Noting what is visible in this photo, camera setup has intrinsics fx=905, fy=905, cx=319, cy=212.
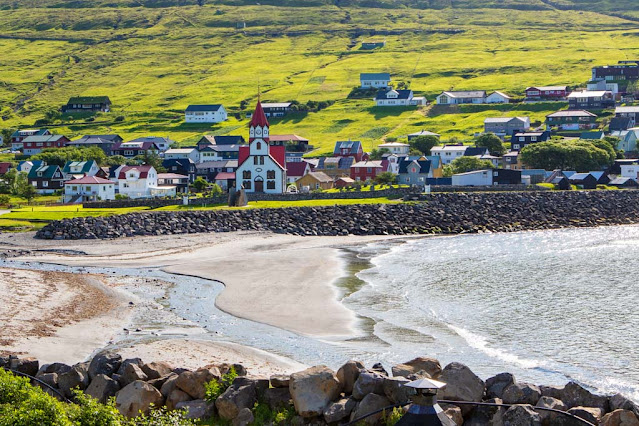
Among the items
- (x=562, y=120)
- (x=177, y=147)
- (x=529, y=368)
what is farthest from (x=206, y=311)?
(x=562, y=120)

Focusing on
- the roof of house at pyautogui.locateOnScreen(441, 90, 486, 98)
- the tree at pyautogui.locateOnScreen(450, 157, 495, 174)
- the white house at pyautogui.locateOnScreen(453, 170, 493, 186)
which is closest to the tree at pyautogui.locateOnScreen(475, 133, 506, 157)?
the tree at pyautogui.locateOnScreen(450, 157, 495, 174)

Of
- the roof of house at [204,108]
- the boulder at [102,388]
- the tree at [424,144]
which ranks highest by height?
the roof of house at [204,108]

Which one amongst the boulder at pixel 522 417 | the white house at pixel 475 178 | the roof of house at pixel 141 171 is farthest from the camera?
the roof of house at pixel 141 171

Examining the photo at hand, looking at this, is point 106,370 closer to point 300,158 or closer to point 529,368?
point 529,368

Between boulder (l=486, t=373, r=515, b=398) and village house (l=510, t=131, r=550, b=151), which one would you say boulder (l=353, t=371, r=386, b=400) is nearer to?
boulder (l=486, t=373, r=515, b=398)

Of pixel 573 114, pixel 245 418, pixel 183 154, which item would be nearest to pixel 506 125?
pixel 573 114

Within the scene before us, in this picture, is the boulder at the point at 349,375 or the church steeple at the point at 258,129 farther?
the church steeple at the point at 258,129

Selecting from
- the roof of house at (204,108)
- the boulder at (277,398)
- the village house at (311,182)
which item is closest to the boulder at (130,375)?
the boulder at (277,398)

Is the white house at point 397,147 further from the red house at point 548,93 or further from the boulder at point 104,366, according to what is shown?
the boulder at point 104,366
